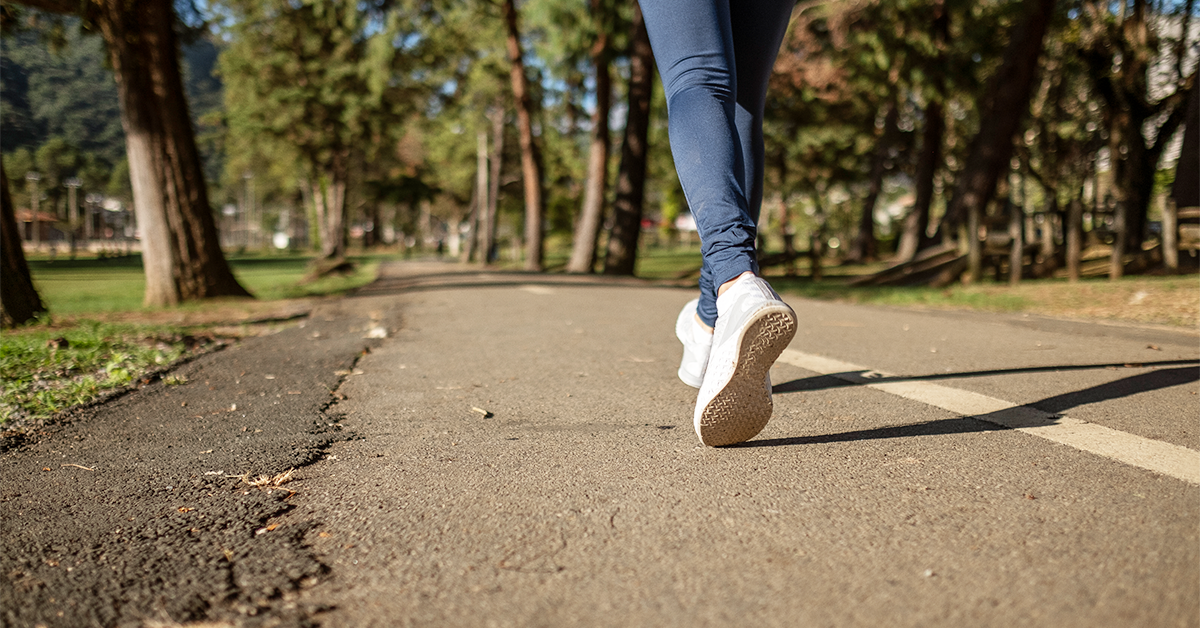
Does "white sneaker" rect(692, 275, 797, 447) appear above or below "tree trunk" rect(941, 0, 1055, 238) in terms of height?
below

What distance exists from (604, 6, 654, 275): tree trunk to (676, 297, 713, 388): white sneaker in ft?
47.2

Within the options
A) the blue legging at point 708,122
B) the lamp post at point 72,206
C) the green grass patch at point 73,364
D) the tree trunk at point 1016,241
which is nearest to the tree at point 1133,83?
the tree trunk at point 1016,241

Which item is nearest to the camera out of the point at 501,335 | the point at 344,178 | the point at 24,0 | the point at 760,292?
the point at 760,292

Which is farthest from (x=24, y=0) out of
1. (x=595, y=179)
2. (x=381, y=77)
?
(x=381, y=77)

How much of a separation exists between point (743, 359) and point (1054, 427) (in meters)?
1.05

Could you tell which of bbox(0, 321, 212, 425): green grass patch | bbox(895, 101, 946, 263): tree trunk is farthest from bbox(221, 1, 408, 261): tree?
bbox(0, 321, 212, 425): green grass patch

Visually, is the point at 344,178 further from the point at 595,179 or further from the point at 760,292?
the point at 760,292

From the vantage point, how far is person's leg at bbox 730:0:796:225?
8.30ft

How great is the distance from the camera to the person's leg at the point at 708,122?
7.07 ft

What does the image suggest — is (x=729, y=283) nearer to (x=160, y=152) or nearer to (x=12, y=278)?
(x=12, y=278)

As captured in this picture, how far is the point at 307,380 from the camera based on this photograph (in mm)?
3338

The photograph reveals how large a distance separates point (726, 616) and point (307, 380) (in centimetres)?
261

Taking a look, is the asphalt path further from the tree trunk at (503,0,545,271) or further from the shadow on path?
the tree trunk at (503,0,545,271)

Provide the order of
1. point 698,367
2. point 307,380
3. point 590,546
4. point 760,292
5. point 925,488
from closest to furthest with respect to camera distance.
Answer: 1. point 590,546
2. point 925,488
3. point 760,292
4. point 698,367
5. point 307,380
